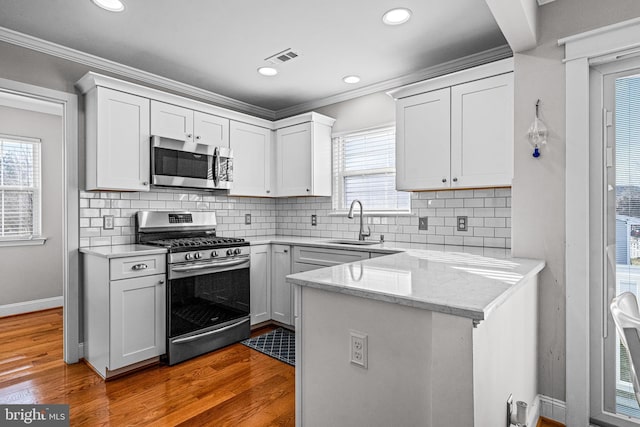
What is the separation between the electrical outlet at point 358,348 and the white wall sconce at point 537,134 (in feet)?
5.16

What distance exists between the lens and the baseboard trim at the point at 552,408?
199 centimetres

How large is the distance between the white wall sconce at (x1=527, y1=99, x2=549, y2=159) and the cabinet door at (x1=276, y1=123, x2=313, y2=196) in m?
2.13

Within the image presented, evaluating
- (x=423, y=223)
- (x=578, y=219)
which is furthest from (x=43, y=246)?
(x=578, y=219)

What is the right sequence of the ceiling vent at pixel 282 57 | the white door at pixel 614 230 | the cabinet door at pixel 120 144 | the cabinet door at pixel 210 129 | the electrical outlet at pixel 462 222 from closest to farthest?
the white door at pixel 614 230
the cabinet door at pixel 120 144
the ceiling vent at pixel 282 57
the electrical outlet at pixel 462 222
the cabinet door at pixel 210 129

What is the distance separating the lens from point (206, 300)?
9.79 feet

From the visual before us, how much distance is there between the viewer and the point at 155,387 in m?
2.41

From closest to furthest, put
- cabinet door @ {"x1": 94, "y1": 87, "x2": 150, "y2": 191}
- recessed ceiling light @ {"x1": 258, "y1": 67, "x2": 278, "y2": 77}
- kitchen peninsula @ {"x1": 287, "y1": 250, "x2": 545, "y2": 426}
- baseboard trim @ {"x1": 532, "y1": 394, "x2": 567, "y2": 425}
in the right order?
kitchen peninsula @ {"x1": 287, "y1": 250, "x2": 545, "y2": 426}, baseboard trim @ {"x1": 532, "y1": 394, "x2": 567, "y2": 425}, cabinet door @ {"x1": 94, "y1": 87, "x2": 150, "y2": 191}, recessed ceiling light @ {"x1": 258, "y1": 67, "x2": 278, "y2": 77}

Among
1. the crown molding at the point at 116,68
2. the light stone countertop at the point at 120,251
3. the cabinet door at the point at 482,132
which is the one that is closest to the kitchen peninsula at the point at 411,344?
the cabinet door at the point at 482,132

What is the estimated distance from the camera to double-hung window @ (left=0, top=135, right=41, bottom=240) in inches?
161

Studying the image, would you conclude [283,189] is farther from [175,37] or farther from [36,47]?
[36,47]

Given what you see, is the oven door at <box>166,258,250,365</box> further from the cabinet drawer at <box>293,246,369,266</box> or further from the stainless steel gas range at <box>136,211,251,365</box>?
the cabinet drawer at <box>293,246,369,266</box>

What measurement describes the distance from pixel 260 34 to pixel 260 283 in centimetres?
224

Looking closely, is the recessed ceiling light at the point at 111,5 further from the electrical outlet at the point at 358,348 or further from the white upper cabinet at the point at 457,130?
the electrical outlet at the point at 358,348

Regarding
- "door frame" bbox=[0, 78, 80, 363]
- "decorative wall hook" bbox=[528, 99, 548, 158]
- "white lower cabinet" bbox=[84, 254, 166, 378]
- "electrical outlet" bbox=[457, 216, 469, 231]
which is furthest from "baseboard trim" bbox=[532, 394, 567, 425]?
"door frame" bbox=[0, 78, 80, 363]
